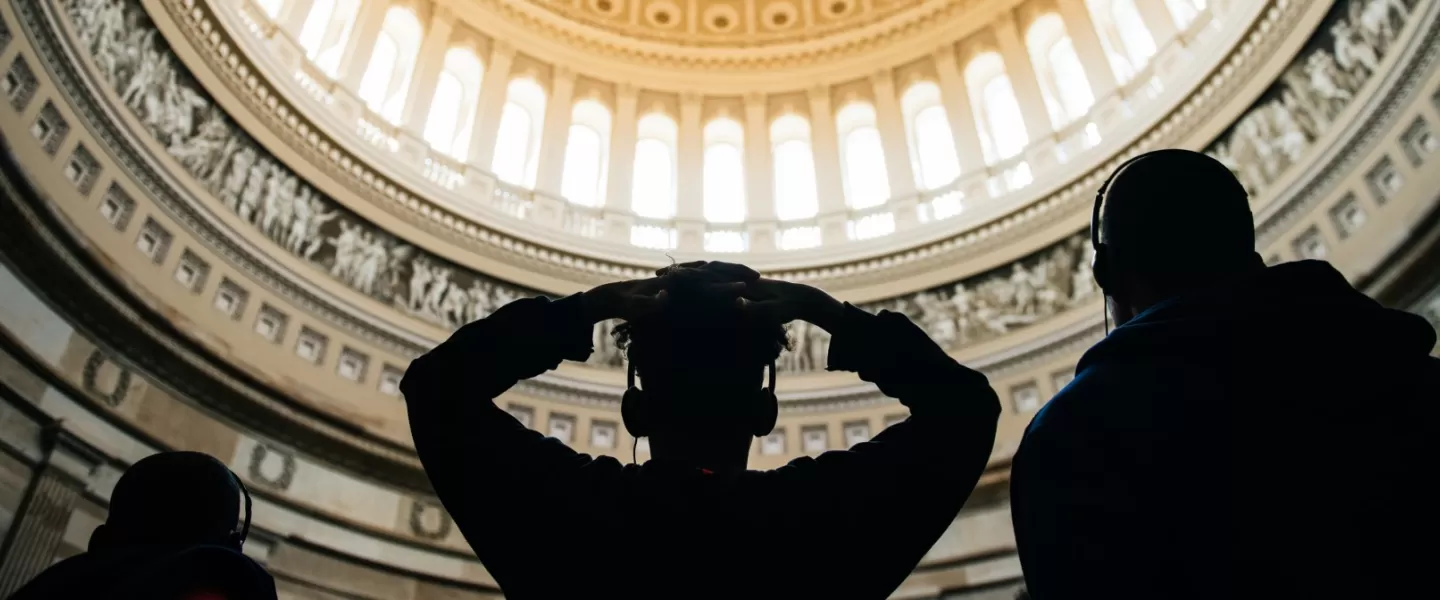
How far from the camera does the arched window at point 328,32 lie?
1531 centimetres

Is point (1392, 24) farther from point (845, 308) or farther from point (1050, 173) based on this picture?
point (845, 308)

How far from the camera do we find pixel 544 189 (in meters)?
16.8

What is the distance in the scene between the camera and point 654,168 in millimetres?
18812

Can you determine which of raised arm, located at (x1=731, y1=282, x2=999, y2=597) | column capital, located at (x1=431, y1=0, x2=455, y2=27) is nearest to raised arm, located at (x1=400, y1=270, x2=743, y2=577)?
raised arm, located at (x1=731, y1=282, x2=999, y2=597)

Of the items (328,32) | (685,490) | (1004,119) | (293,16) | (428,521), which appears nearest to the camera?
(685,490)

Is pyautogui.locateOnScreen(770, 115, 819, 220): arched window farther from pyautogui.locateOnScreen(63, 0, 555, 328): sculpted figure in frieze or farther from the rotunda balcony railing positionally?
pyautogui.locateOnScreen(63, 0, 555, 328): sculpted figure in frieze

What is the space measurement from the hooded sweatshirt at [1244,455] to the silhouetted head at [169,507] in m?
1.68

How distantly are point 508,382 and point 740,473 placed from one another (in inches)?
18.7

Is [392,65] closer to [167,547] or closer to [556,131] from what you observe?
[556,131]

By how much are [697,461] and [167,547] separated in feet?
3.72

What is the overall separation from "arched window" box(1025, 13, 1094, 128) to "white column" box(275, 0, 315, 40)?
40.3ft

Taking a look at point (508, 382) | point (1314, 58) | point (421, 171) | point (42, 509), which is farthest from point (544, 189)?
point (508, 382)

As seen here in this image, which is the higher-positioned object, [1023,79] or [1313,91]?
[1023,79]

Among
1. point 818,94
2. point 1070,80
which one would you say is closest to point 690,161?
point 818,94
